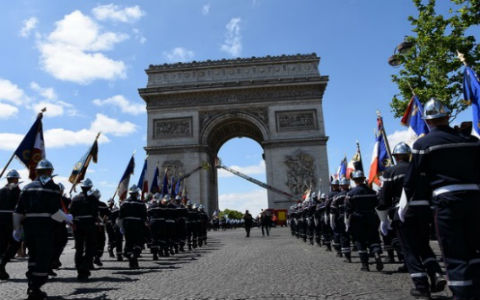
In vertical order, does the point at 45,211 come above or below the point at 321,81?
below

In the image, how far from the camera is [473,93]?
6816mm

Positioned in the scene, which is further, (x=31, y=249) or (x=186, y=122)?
(x=186, y=122)

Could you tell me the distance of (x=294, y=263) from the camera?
8.98m

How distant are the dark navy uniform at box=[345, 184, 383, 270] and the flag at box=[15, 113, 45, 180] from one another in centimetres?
752

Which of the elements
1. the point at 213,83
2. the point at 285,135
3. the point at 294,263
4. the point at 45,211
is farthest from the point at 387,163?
the point at 213,83

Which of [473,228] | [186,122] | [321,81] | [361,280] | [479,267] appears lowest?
[361,280]

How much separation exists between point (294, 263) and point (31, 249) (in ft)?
18.7

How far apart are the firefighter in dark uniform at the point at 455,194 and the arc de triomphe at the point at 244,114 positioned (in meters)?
32.8

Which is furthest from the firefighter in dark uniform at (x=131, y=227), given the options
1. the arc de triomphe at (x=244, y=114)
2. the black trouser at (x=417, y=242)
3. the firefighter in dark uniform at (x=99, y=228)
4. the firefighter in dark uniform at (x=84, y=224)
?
the arc de triomphe at (x=244, y=114)

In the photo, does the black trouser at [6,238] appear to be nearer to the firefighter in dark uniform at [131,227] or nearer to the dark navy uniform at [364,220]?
the firefighter in dark uniform at [131,227]

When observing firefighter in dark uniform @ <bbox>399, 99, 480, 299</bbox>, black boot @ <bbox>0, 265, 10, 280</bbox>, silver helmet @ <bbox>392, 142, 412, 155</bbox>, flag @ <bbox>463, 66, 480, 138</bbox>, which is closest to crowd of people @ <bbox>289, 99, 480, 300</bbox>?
firefighter in dark uniform @ <bbox>399, 99, 480, 299</bbox>

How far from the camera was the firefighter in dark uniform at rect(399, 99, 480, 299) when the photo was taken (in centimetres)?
325

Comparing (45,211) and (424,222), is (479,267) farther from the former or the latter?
(45,211)

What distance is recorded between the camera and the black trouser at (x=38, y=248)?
205 inches
